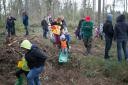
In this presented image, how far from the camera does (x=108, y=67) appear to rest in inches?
464

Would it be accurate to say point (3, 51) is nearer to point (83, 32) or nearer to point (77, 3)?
point (83, 32)

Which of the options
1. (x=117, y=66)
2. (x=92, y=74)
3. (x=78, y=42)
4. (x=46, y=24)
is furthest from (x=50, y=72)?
(x=46, y=24)

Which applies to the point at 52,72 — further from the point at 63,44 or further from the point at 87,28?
the point at 87,28

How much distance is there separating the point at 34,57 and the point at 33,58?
0.14 feet

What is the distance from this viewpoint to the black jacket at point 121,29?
12.0 m

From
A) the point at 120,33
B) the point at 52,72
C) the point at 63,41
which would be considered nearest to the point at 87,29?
the point at 63,41

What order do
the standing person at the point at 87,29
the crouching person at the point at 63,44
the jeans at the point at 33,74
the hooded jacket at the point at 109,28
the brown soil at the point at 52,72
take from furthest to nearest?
the standing person at the point at 87,29
the hooded jacket at the point at 109,28
the crouching person at the point at 63,44
the brown soil at the point at 52,72
the jeans at the point at 33,74

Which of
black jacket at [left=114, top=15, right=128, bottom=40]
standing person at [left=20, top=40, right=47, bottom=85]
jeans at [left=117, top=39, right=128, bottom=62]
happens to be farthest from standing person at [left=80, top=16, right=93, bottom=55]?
standing person at [left=20, top=40, right=47, bottom=85]

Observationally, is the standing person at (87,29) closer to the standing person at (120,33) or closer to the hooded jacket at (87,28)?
the hooded jacket at (87,28)

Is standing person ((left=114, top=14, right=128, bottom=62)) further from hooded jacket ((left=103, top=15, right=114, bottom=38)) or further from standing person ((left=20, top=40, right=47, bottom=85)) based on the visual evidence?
standing person ((left=20, top=40, right=47, bottom=85))

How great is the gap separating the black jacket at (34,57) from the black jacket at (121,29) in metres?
4.49

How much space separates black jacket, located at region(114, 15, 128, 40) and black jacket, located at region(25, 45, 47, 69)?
14.7 feet

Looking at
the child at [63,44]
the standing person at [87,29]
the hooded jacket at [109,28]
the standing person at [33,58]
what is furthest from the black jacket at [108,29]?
the standing person at [33,58]

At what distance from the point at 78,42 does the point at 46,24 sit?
3.27 m
